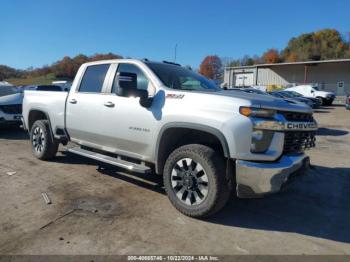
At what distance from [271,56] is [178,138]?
80.2 meters

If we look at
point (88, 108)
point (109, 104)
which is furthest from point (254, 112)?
point (88, 108)

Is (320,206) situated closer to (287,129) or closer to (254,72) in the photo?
(287,129)

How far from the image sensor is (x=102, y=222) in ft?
12.2

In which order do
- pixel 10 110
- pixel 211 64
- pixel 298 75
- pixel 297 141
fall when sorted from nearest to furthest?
pixel 297 141
pixel 10 110
pixel 298 75
pixel 211 64

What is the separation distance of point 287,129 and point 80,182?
3.29 metres

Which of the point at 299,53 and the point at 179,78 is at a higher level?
the point at 299,53

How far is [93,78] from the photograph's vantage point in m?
5.33

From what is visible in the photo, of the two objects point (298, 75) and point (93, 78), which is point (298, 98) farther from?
point (298, 75)

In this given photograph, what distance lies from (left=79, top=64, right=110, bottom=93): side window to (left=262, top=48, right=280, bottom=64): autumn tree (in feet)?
232

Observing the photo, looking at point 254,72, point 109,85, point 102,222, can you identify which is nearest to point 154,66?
point 109,85

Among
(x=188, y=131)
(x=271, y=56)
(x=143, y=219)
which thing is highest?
(x=271, y=56)

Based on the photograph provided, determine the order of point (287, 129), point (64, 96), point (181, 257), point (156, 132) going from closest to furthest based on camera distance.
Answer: point (181, 257), point (287, 129), point (156, 132), point (64, 96)

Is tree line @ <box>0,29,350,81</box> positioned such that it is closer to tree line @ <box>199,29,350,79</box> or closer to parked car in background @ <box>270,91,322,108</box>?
tree line @ <box>199,29,350,79</box>

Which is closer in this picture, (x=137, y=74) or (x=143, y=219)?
(x=143, y=219)
